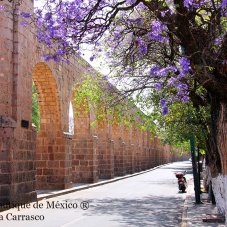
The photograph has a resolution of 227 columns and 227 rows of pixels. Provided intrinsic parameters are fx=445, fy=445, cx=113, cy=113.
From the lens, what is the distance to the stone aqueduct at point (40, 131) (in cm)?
1323

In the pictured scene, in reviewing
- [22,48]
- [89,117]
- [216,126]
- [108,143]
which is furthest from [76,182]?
[216,126]

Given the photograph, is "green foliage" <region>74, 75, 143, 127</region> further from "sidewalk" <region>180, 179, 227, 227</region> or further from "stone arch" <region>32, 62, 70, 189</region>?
"stone arch" <region>32, 62, 70, 189</region>

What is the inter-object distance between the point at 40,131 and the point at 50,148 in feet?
2.86

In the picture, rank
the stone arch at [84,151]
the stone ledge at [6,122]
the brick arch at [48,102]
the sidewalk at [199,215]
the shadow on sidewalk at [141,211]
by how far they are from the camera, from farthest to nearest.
Answer: 1. the stone arch at [84,151]
2. the brick arch at [48,102]
3. the stone ledge at [6,122]
4. the shadow on sidewalk at [141,211]
5. the sidewalk at [199,215]

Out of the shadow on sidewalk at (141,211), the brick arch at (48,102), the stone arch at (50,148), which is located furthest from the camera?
the stone arch at (50,148)

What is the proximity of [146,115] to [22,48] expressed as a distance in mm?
4570

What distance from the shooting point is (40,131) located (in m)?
19.6

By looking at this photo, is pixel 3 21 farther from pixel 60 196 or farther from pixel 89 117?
pixel 89 117

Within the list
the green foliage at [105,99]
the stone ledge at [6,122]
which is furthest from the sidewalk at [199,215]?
the stone ledge at [6,122]

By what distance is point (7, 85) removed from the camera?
13.4 meters

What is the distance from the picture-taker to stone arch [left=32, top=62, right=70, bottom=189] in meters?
19.4

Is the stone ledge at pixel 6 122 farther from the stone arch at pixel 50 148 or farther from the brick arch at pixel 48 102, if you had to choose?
the stone arch at pixel 50 148

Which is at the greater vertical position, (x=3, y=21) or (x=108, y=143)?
(x=3, y=21)

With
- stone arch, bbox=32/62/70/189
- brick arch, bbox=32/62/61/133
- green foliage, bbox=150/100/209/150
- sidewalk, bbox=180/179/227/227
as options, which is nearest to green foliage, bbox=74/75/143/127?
green foliage, bbox=150/100/209/150
